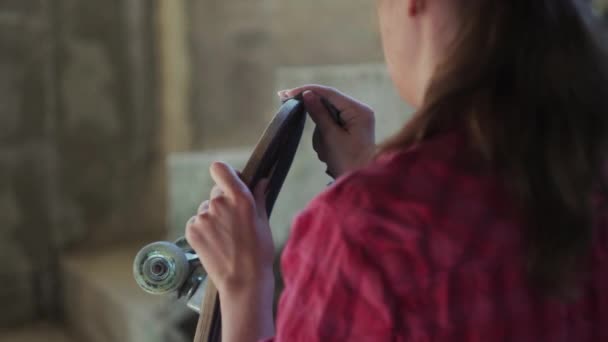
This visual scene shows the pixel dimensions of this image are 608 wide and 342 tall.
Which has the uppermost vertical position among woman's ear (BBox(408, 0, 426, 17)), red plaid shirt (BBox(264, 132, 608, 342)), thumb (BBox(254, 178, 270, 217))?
woman's ear (BBox(408, 0, 426, 17))

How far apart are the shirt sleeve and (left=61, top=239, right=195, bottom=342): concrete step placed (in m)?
1.61

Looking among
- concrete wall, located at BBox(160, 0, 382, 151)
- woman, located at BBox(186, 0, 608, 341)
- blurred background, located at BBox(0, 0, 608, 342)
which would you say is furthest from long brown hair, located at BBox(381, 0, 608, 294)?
concrete wall, located at BBox(160, 0, 382, 151)

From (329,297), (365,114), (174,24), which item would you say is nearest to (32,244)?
(174,24)

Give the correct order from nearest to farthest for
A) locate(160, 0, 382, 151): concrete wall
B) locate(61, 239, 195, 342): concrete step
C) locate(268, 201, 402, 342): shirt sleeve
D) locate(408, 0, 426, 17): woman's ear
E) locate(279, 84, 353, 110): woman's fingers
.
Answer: locate(268, 201, 402, 342): shirt sleeve, locate(408, 0, 426, 17): woman's ear, locate(279, 84, 353, 110): woman's fingers, locate(61, 239, 195, 342): concrete step, locate(160, 0, 382, 151): concrete wall

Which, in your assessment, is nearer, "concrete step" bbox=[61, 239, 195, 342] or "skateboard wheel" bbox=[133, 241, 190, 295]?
"skateboard wheel" bbox=[133, 241, 190, 295]

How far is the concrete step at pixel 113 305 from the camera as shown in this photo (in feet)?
7.26

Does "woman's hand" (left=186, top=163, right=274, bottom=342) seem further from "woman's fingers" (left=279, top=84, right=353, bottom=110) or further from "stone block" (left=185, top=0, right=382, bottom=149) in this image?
"stone block" (left=185, top=0, right=382, bottom=149)

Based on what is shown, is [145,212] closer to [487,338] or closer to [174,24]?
[174,24]

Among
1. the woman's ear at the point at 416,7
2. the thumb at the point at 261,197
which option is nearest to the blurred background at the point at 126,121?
the thumb at the point at 261,197

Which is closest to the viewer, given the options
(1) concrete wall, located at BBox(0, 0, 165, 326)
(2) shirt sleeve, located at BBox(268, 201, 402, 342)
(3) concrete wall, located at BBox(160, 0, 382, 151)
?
(2) shirt sleeve, located at BBox(268, 201, 402, 342)

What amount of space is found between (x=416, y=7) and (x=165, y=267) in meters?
0.32

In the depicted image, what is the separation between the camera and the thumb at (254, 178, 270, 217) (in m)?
0.70

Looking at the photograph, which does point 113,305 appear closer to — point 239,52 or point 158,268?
point 239,52

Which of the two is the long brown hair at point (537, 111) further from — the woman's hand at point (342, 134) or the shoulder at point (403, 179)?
the woman's hand at point (342, 134)
